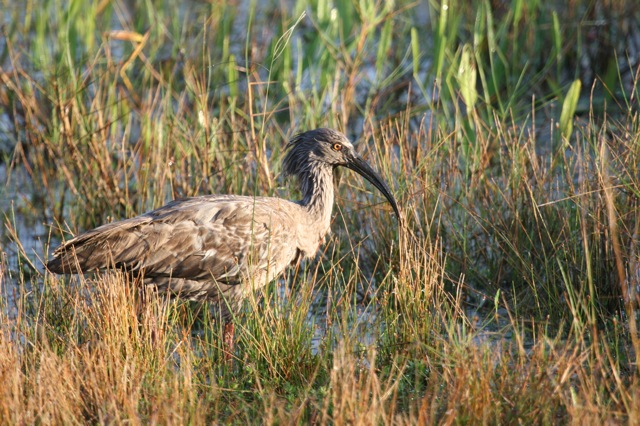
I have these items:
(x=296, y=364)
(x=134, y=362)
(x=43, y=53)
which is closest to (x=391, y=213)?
(x=296, y=364)

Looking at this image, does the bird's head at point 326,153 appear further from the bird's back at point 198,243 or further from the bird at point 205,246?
the bird's back at point 198,243

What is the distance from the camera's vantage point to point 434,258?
5426 millimetres

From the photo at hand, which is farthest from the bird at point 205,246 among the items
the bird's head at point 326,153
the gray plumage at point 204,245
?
the bird's head at point 326,153

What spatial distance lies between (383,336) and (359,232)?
6.21 feet

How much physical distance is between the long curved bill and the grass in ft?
0.52

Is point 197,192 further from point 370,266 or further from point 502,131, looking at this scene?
point 502,131

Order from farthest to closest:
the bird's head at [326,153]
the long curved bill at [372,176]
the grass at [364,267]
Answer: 1. the bird's head at [326,153]
2. the long curved bill at [372,176]
3. the grass at [364,267]

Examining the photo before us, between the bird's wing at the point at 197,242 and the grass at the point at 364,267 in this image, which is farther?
the bird's wing at the point at 197,242

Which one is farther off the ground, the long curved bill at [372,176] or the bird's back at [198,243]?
the long curved bill at [372,176]

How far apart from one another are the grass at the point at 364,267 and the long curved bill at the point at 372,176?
0.16m

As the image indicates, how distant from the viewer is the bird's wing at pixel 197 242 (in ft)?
19.7

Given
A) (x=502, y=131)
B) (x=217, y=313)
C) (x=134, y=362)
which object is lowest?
(x=217, y=313)

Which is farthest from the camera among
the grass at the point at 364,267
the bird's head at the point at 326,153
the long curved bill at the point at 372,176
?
the bird's head at the point at 326,153

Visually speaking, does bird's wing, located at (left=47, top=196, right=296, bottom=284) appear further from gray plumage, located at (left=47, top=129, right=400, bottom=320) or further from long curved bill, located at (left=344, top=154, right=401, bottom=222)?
long curved bill, located at (left=344, top=154, right=401, bottom=222)
